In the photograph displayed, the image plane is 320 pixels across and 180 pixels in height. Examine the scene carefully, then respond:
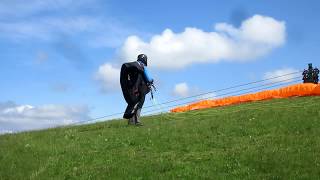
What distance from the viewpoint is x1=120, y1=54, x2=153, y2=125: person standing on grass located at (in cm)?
2598

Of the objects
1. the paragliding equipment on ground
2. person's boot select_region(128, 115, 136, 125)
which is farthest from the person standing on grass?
the paragliding equipment on ground

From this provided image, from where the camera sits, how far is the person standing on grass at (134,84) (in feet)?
85.3

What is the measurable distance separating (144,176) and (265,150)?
3999 millimetres

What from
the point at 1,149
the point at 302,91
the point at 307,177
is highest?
the point at 302,91

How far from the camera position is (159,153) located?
19.0 meters

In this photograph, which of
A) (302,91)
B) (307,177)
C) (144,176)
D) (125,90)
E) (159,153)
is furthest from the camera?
(302,91)

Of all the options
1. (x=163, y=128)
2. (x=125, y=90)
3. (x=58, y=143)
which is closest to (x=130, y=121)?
(x=125, y=90)

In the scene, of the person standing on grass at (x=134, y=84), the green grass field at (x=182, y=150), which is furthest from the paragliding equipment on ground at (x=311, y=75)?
the person standing on grass at (x=134, y=84)

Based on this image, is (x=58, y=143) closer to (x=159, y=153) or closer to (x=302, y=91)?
(x=159, y=153)

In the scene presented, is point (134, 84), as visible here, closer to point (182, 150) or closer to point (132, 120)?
point (132, 120)

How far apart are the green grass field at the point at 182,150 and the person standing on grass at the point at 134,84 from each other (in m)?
0.99

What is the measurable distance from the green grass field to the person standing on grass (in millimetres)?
994

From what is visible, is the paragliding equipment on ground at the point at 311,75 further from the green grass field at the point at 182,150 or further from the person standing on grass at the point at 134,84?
the person standing on grass at the point at 134,84

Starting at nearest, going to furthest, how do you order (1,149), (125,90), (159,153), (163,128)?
(159,153) → (1,149) → (163,128) → (125,90)
